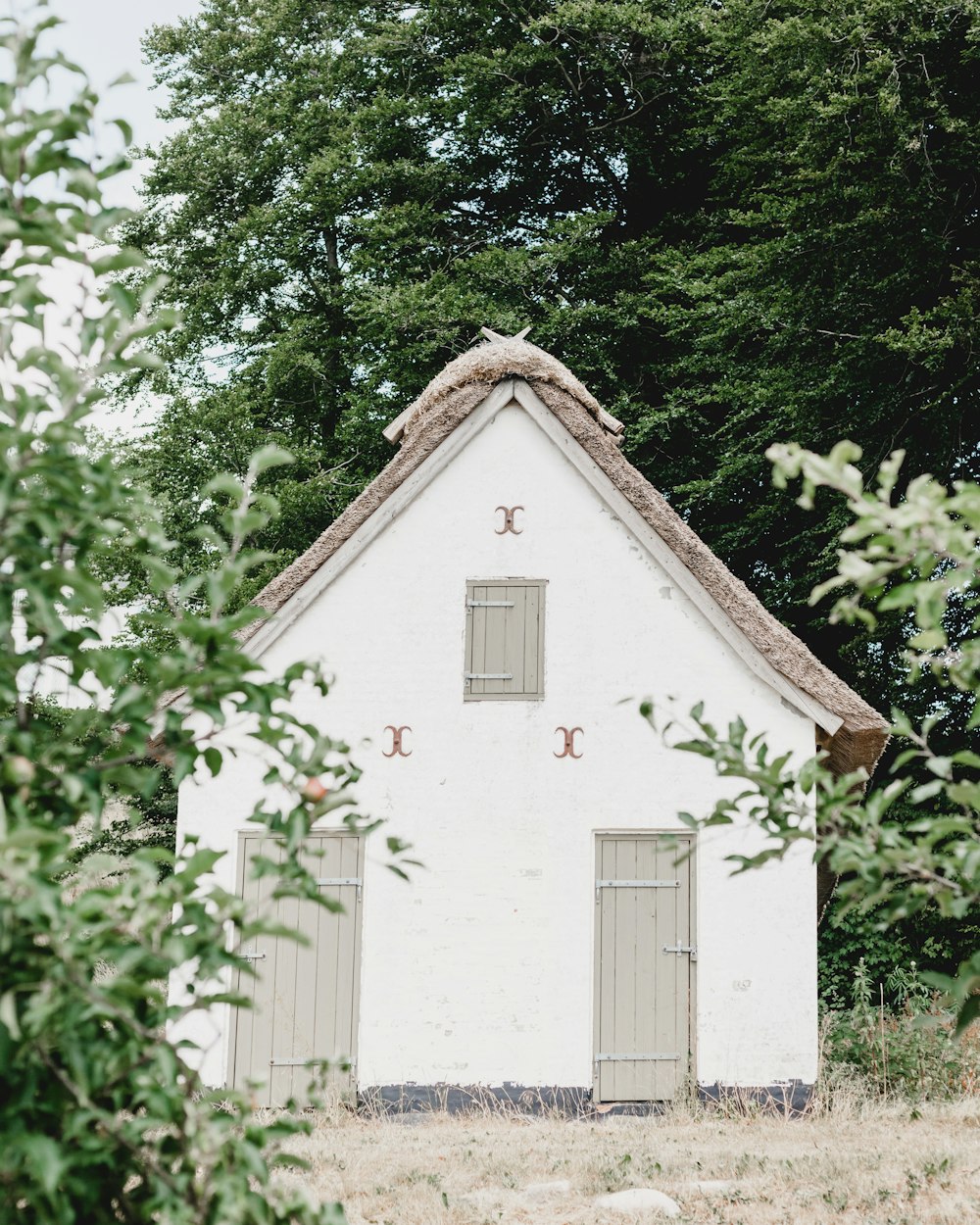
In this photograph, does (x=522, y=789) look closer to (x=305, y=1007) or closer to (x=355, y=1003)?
(x=355, y=1003)

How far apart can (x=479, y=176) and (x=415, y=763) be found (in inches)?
508

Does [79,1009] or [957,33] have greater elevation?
[957,33]

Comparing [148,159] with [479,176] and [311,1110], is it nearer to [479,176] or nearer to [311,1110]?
[479,176]

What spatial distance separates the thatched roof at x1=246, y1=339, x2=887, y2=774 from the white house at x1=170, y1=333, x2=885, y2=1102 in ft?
0.07

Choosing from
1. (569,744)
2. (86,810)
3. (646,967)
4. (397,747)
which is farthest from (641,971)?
(86,810)

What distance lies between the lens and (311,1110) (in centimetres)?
884

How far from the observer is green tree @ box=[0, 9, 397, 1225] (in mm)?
2154

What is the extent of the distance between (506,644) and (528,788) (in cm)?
111

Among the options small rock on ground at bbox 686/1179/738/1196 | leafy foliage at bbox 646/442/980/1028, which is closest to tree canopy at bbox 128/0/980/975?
small rock on ground at bbox 686/1179/738/1196

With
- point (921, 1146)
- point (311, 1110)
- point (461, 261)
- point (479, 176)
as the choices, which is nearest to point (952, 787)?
point (921, 1146)

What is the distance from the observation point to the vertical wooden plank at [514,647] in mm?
9820

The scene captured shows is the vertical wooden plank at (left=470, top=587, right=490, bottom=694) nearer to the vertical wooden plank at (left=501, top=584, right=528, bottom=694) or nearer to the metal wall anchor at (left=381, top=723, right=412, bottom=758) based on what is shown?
the vertical wooden plank at (left=501, top=584, right=528, bottom=694)

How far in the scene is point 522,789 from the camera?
9.64 m

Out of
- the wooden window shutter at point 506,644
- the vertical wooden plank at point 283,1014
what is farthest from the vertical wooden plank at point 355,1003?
the wooden window shutter at point 506,644
